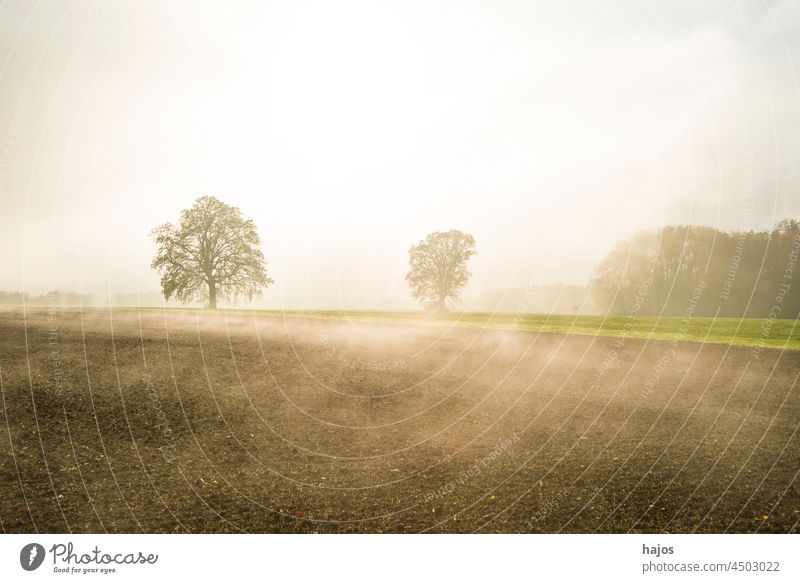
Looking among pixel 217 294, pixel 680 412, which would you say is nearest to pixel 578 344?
pixel 680 412

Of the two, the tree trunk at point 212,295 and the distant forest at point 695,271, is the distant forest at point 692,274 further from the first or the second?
the tree trunk at point 212,295

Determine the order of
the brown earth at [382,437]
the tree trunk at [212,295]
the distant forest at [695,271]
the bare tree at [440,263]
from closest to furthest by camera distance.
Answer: the brown earth at [382,437] → the bare tree at [440,263] → the tree trunk at [212,295] → the distant forest at [695,271]

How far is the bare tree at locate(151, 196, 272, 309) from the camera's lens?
3234 centimetres

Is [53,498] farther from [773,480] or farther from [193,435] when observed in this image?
[773,480]

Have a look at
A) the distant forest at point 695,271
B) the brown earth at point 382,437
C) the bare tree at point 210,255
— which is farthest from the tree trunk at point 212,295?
the distant forest at point 695,271

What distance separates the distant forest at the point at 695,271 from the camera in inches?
1475

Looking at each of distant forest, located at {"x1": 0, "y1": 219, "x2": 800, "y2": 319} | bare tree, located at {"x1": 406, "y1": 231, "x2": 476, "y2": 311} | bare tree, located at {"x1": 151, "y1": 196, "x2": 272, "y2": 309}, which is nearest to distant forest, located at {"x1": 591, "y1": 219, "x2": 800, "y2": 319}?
distant forest, located at {"x1": 0, "y1": 219, "x2": 800, "y2": 319}

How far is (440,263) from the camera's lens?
29703 mm

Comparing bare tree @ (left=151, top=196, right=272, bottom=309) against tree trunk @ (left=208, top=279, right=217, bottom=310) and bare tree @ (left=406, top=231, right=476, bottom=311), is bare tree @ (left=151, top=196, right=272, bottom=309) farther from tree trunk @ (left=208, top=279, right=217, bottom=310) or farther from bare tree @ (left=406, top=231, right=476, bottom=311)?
bare tree @ (left=406, top=231, right=476, bottom=311)

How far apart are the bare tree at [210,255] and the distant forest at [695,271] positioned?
30244 millimetres

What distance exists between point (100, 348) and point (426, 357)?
13627mm

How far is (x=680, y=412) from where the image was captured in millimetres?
14445
